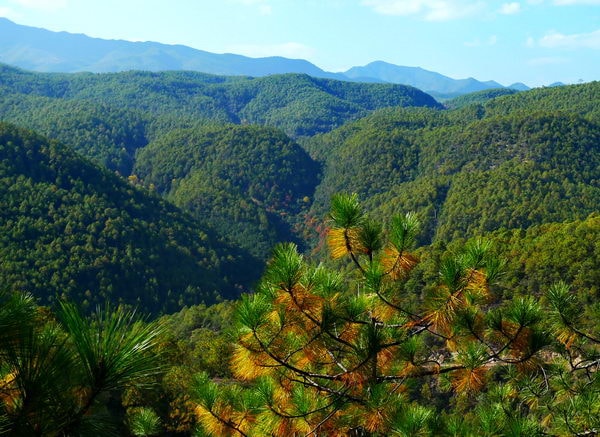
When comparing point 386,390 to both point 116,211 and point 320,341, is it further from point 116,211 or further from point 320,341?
point 116,211

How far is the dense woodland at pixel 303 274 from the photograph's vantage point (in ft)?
11.8

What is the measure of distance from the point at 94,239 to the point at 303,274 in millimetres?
78359

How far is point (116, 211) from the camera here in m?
82.6

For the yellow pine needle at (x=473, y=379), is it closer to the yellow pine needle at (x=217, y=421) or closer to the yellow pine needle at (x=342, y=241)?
the yellow pine needle at (x=342, y=241)

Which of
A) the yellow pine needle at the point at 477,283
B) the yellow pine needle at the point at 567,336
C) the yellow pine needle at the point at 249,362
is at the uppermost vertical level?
the yellow pine needle at the point at 477,283

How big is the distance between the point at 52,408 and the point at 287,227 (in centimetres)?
12469

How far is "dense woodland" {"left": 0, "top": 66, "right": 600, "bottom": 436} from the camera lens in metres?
3.61

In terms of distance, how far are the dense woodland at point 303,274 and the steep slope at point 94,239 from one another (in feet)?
1.22

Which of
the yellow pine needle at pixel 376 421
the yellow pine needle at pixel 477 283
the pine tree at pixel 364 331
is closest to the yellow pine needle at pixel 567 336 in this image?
the pine tree at pixel 364 331

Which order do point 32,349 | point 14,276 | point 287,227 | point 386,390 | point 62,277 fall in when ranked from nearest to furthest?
point 32,349
point 386,390
point 14,276
point 62,277
point 287,227

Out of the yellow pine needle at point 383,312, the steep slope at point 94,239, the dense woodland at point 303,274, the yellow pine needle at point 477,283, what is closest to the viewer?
the dense woodland at point 303,274

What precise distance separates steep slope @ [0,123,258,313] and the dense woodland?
1.22 ft

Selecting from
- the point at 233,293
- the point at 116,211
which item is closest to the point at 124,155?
the point at 116,211

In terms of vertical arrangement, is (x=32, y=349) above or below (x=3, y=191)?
above
